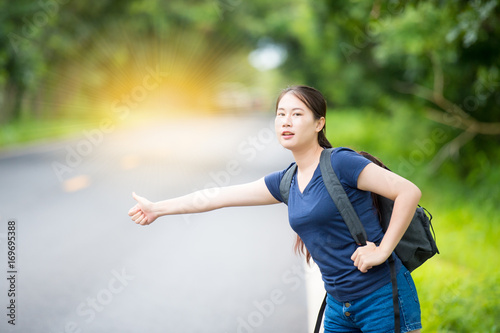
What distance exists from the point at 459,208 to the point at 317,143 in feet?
25.7

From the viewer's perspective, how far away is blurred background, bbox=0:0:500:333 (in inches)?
209

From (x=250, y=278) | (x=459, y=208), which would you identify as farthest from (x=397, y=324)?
(x=459, y=208)

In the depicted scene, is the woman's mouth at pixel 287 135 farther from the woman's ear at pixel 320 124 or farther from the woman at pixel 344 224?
the woman's ear at pixel 320 124

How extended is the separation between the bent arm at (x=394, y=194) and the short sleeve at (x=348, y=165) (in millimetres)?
20

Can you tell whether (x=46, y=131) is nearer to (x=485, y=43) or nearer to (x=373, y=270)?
(x=485, y=43)

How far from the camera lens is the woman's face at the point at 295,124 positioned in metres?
2.60

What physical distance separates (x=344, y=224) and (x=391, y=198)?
Answer: 215mm

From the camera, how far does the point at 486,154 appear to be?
12055 mm

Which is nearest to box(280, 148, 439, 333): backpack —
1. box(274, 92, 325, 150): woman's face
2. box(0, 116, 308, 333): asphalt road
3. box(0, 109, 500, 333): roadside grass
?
box(274, 92, 325, 150): woman's face

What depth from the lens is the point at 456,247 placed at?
24.9 feet

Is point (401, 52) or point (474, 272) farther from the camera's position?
point (401, 52)

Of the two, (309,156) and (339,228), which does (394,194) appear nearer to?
(339,228)

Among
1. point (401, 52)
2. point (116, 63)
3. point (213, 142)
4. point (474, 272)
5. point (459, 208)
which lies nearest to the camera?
point (474, 272)

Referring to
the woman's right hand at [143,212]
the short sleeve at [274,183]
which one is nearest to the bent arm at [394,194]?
the short sleeve at [274,183]
